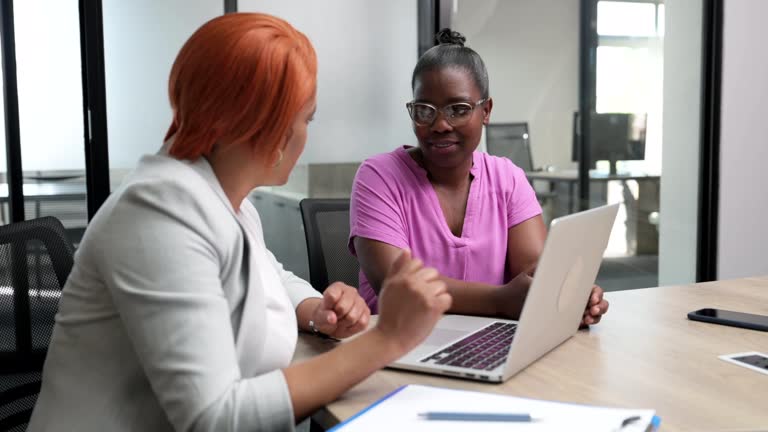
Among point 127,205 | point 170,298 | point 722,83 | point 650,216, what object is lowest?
point 650,216

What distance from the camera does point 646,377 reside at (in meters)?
1.22

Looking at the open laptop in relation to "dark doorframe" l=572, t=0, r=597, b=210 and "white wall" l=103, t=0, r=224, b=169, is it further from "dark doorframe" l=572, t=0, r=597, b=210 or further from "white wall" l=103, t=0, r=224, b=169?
"dark doorframe" l=572, t=0, r=597, b=210

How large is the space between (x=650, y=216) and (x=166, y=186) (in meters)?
3.72

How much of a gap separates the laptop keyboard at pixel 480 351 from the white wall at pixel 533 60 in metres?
2.43

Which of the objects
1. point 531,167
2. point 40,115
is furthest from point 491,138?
point 40,115

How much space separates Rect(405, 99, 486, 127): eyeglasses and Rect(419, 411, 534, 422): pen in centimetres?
94

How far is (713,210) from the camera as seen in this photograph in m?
4.20

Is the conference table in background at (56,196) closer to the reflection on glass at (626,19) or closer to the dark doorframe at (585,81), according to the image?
the dark doorframe at (585,81)

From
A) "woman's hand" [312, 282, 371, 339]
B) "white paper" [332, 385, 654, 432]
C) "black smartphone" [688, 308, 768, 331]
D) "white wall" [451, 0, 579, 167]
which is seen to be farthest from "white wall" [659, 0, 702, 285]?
"white paper" [332, 385, 654, 432]

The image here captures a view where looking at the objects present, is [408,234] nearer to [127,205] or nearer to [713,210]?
[127,205]

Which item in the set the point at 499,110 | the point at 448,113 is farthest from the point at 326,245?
the point at 499,110

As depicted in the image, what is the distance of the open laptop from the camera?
113 cm

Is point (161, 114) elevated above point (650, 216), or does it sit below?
above

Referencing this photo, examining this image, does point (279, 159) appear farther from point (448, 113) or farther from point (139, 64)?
point (139, 64)
